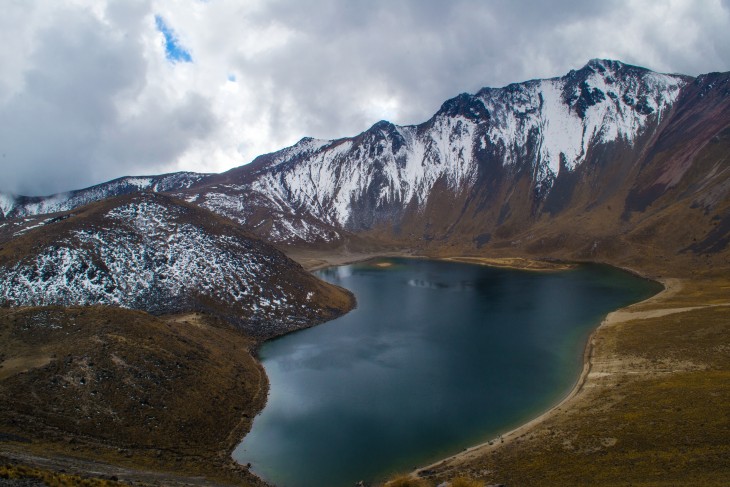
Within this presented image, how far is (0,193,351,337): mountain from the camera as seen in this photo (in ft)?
235

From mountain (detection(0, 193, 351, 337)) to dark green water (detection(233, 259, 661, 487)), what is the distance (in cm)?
835

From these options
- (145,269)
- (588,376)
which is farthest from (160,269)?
(588,376)

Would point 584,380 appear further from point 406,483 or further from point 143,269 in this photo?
point 143,269

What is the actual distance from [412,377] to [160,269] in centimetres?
4948

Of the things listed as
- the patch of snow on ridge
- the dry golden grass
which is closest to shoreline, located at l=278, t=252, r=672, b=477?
the dry golden grass

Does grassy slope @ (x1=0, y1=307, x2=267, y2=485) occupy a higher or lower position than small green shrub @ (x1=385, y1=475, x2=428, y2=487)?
higher

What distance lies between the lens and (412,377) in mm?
54938

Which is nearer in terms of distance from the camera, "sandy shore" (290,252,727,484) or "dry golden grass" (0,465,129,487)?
"dry golden grass" (0,465,129,487)

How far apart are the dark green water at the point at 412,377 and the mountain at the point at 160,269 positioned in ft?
27.4

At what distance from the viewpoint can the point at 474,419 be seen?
43281 millimetres

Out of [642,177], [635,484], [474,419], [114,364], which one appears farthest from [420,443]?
[642,177]

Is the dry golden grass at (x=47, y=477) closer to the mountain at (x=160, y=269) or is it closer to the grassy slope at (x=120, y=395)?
the grassy slope at (x=120, y=395)

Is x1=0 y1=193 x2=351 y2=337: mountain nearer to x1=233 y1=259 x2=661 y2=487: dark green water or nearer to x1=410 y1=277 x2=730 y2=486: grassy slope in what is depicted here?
x1=233 y1=259 x2=661 y2=487: dark green water

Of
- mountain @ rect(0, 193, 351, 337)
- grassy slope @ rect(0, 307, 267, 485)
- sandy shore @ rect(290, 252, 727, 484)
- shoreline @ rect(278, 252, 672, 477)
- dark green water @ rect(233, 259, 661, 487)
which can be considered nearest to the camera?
grassy slope @ rect(0, 307, 267, 485)
